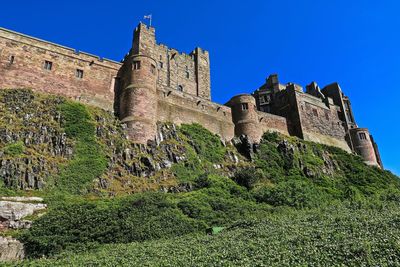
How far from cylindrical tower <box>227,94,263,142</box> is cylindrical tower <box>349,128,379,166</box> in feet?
58.0

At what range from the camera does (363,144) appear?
165 ft

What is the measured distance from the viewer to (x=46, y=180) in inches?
915

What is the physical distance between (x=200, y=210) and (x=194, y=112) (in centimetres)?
1770

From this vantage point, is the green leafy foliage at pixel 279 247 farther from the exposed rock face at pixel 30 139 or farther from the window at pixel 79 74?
the window at pixel 79 74

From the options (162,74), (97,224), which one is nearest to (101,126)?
(97,224)

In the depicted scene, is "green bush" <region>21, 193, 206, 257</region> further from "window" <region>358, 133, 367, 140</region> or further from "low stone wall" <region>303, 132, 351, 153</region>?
"window" <region>358, 133, 367, 140</region>

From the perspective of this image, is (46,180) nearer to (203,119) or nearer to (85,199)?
(85,199)

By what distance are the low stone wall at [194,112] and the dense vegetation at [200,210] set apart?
73.4 inches

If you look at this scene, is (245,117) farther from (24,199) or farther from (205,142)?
(24,199)

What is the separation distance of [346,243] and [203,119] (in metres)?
27.2

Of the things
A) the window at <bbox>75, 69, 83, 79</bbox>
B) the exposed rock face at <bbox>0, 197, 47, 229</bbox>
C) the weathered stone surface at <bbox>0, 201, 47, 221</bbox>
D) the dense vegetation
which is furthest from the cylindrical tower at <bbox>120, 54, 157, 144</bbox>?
the exposed rock face at <bbox>0, 197, 47, 229</bbox>

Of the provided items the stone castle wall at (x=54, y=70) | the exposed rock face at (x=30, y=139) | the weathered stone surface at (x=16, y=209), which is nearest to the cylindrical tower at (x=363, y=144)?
the stone castle wall at (x=54, y=70)

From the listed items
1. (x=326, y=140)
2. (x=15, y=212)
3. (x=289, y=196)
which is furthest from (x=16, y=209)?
(x=326, y=140)

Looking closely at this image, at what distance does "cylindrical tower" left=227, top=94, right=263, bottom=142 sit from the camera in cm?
4053
